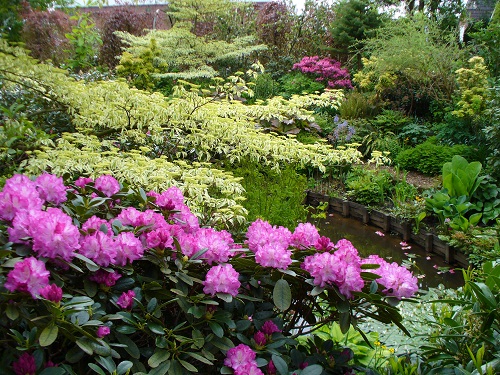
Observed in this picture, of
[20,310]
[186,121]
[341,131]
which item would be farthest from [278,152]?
[341,131]

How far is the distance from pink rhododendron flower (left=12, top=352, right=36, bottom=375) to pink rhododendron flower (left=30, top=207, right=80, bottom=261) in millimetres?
220

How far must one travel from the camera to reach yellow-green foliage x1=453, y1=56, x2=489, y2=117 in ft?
21.4

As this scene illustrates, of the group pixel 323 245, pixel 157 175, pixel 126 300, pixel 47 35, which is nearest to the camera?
pixel 126 300

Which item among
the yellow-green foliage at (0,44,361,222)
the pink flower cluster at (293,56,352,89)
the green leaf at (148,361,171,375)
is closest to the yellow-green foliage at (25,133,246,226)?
the yellow-green foliage at (0,44,361,222)

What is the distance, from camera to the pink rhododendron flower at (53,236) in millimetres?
1140

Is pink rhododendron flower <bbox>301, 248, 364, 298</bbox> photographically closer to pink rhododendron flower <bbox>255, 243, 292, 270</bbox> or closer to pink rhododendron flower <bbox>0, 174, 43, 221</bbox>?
pink rhododendron flower <bbox>255, 243, 292, 270</bbox>

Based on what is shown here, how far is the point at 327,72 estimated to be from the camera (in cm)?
1066

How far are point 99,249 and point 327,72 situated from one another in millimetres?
9982

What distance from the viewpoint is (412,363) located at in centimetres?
169

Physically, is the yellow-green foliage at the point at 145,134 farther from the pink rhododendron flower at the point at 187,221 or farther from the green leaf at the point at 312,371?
the green leaf at the point at 312,371

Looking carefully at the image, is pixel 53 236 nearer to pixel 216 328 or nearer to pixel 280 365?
pixel 216 328

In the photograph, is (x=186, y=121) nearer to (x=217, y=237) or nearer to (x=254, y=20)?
(x=217, y=237)

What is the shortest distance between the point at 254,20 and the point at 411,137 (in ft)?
21.9

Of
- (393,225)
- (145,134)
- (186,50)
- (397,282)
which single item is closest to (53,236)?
(397,282)
